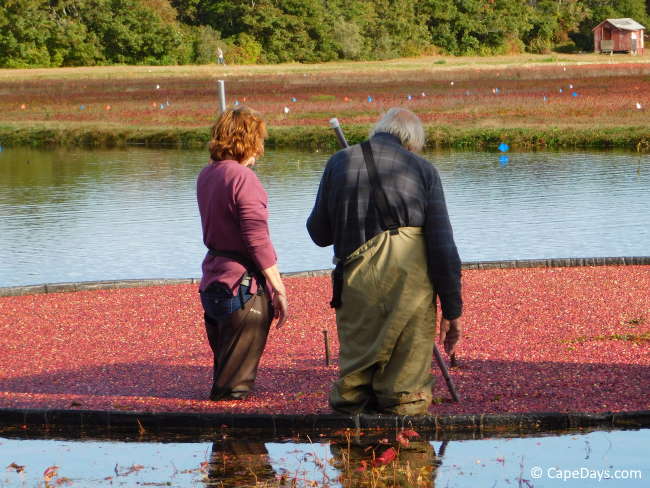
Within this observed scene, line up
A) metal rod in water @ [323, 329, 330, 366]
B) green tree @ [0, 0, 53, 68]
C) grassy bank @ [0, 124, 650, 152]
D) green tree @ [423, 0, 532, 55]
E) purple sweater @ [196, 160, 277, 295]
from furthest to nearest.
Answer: green tree @ [423, 0, 532, 55] → green tree @ [0, 0, 53, 68] → grassy bank @ [0, 124, 650, 152] → metal rod in water @ [323, 329, 330, 366] → purple sweater @ [196, 160, 277, 295]

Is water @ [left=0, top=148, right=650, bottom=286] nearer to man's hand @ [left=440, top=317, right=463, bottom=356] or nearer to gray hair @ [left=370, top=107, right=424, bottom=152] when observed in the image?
man's hand @ [left=440, top=317, right=463, bottom=356]

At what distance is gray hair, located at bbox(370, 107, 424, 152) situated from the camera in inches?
204

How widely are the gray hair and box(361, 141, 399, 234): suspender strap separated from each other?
132mm

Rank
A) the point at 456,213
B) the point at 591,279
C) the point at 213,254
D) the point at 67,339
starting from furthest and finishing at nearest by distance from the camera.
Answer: the point at 456,213 < the point at 591,279 < the point at 67,339 < the point at 213,254

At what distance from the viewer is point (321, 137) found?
85.8ft

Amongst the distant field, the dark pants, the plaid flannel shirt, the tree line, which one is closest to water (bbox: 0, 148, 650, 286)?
the distant field

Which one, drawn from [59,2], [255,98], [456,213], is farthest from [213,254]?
[59,2]

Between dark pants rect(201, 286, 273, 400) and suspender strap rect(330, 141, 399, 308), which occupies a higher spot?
suspender strap rect(330, 141, 399, 308)

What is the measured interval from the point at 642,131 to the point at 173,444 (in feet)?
67.0

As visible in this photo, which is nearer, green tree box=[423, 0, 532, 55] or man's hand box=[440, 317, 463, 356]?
man's hand box=[440, 317, 463, 356]

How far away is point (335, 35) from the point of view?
223ft

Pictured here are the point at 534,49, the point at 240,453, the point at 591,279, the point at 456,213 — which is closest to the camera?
the point at 240,453

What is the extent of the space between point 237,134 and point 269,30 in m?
62.0

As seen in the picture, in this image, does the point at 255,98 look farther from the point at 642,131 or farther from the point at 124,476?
the point at 124,476
